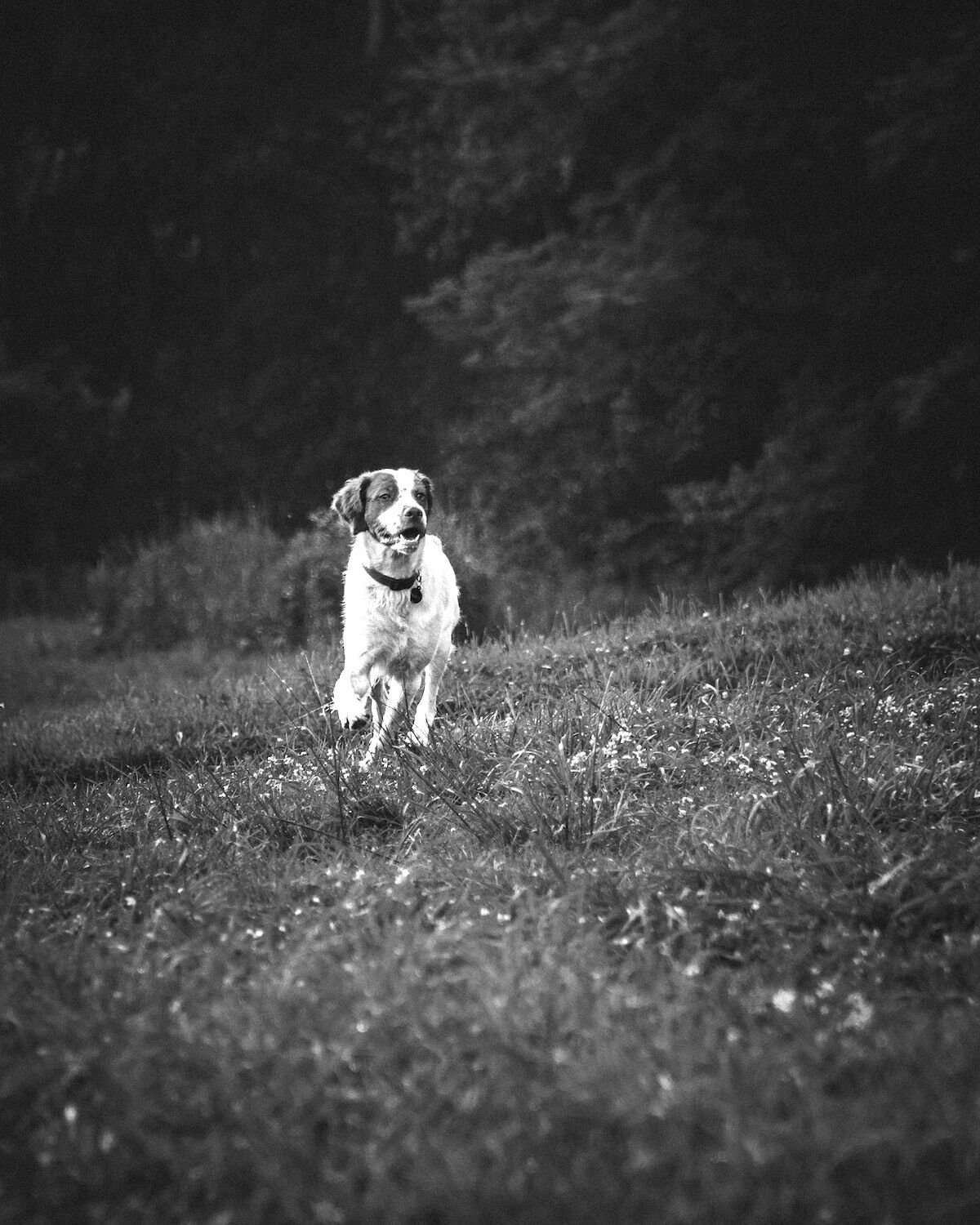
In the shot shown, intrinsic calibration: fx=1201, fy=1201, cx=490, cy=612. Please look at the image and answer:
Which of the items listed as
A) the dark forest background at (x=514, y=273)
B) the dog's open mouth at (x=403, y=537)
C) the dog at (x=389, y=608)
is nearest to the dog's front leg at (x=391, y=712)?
the dog at (x=389, y=608)

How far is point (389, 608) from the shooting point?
5.79 meters

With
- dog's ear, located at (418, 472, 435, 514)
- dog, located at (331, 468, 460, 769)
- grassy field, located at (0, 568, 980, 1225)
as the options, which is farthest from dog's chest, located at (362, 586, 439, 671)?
grassy field, located at (0, 568, 980, 1225)

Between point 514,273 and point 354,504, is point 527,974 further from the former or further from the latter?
point 514,273

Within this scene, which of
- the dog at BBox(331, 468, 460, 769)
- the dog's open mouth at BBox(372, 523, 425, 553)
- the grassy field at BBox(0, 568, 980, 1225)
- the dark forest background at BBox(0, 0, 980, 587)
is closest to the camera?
the grassy field at BBox(0, 568, 980, 1225)

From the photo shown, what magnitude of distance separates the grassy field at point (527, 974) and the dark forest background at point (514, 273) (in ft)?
25.3

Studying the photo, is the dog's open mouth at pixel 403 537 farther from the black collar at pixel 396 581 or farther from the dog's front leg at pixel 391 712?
the dog's front leg at pixel 391 712

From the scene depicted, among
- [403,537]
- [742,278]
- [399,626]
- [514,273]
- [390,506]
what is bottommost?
[399,626]

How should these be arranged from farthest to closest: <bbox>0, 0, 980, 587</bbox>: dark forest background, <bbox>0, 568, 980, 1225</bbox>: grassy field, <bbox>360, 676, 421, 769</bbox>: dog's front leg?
<bbox>0, 0, 980, 587</bbox>: dark forest background < <bbox>360, 676, 421, 769</bbox>: dog's front leg < <bbox>0, 568, 980, 1225</bbox>: grassy field

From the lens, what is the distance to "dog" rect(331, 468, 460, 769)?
575cm

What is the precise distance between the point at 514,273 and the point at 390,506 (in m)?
10.1

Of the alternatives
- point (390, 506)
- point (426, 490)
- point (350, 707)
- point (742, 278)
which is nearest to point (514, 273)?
point (742, 278)

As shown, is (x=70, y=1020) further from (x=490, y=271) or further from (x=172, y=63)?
(x=172, y=63)

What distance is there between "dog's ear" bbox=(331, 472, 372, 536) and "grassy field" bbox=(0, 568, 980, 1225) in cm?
116

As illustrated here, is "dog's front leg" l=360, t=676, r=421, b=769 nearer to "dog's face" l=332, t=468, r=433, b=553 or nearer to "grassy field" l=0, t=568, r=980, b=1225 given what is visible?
"grassy field" l=0, t=568, r=980, b=1225
